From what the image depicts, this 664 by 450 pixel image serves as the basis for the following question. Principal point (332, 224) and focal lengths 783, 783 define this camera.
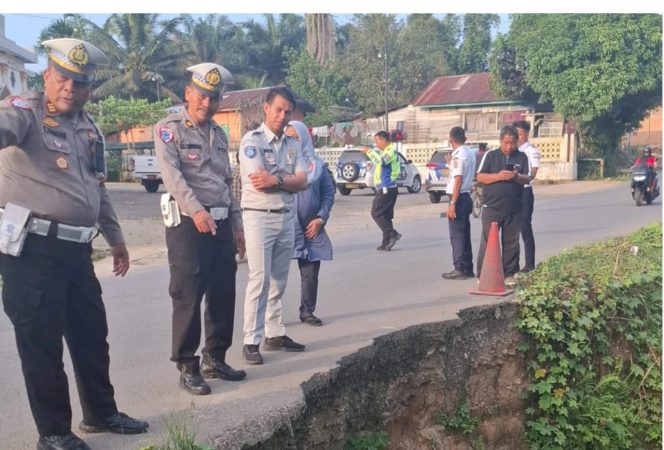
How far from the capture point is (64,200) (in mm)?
3389

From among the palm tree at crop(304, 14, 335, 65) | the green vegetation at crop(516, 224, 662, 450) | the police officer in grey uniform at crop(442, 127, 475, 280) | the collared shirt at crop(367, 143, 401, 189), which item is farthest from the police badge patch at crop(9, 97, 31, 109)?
the collared shirt at crop(367, 143, 401, 189)

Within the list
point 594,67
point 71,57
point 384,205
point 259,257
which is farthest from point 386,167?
point 594,67

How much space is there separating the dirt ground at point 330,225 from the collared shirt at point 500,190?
427cm

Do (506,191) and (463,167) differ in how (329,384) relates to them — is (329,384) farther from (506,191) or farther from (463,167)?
(463,167)

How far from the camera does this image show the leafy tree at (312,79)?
25.4 feet

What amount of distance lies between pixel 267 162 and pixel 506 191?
10.9 ft

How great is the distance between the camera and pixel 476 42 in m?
8.83

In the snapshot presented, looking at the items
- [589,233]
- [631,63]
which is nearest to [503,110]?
[589,233]

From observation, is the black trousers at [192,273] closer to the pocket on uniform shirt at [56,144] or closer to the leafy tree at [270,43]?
the pocket on uniform shirt at [56,144]

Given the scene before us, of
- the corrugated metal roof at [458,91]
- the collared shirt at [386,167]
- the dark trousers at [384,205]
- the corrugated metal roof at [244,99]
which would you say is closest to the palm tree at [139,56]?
the corrugated metal roof at [244,99]

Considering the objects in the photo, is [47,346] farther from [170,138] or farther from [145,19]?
[145,19]

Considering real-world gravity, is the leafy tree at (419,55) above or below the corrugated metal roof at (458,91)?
above

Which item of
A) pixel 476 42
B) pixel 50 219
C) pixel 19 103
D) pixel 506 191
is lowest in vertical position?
pixel 506 191

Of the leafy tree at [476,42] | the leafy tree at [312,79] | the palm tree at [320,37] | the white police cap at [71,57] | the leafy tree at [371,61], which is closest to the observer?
the white police cap at [71,57]
